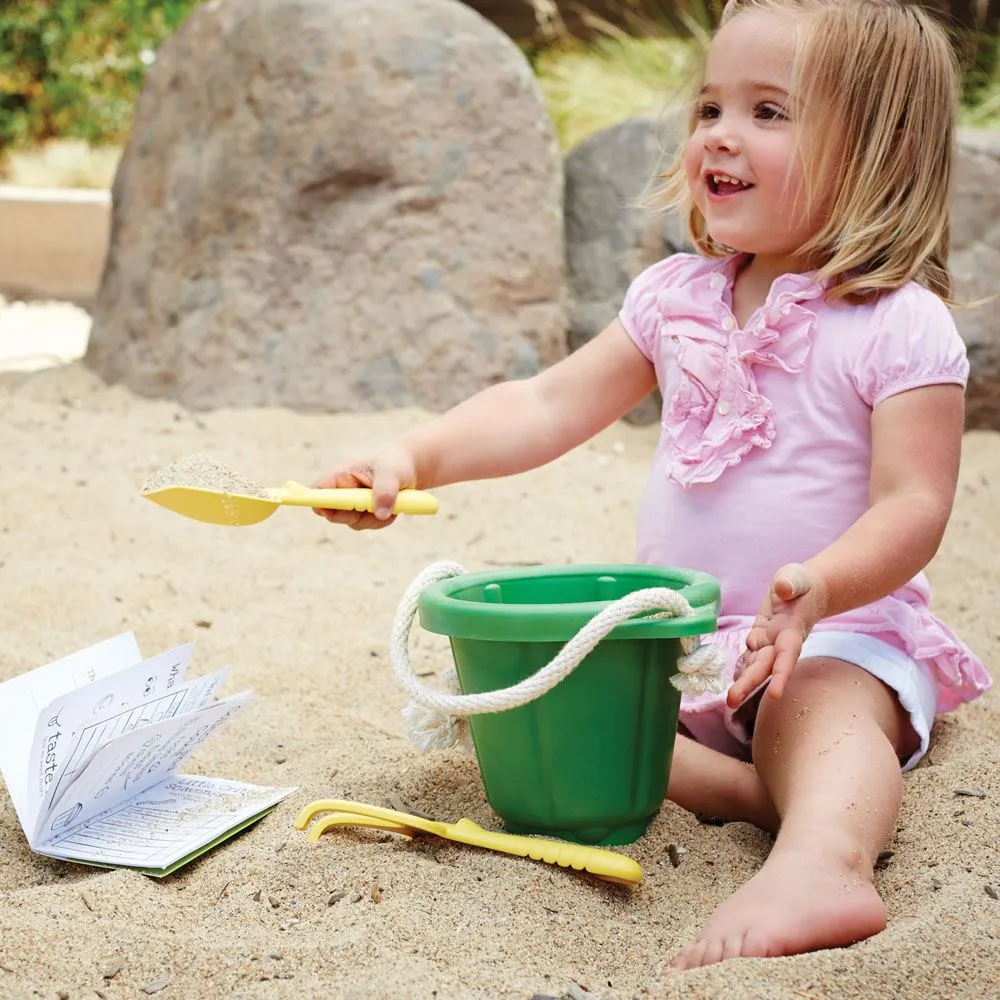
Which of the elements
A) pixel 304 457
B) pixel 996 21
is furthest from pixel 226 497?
pixel 996 21

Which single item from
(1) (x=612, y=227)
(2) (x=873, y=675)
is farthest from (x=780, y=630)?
(1) (x=612, y=227)

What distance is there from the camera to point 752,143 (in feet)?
4.71

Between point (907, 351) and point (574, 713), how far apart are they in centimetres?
54

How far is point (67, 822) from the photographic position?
127 centimetres

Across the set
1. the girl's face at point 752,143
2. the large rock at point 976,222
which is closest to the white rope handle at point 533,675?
the girl's face at point 752,143

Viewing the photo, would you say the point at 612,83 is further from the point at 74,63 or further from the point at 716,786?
the point at 74,63

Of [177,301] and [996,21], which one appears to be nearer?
[177,301]

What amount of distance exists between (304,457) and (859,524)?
1.71m

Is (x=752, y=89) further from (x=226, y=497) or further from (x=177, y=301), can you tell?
(x=177, y=301)

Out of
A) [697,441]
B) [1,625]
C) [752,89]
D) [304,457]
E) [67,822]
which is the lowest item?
[304,457]

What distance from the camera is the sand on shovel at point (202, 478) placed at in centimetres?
127

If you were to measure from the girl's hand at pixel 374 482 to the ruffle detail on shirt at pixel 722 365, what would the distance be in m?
0.33

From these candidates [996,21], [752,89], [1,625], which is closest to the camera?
[752,89]

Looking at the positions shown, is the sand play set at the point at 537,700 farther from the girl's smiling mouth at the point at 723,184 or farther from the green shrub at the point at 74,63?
the green shrub at the point at 74,63
